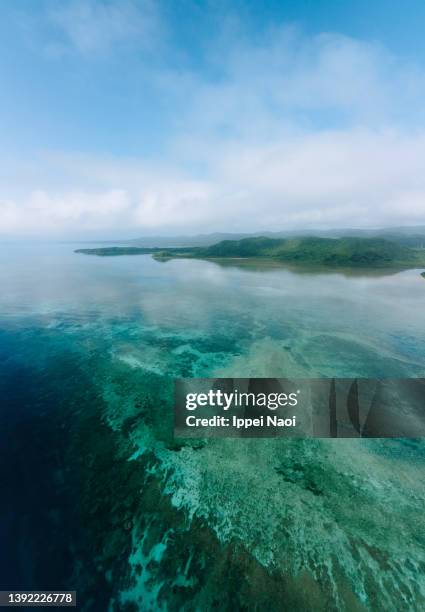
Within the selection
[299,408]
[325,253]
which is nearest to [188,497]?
[299,408]

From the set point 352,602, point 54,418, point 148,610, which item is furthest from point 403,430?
point 54,418

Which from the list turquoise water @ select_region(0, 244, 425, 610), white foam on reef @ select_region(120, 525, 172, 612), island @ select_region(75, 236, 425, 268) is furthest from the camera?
island @ select_region(75, 236, 425, 268)

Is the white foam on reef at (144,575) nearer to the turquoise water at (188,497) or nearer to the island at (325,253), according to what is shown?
the turquoise water at (188,497)

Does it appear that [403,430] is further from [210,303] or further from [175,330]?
[210,303]

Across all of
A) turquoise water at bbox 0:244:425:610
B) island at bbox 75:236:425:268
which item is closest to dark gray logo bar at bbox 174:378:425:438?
turquoise water at bbox 0:244:425:610

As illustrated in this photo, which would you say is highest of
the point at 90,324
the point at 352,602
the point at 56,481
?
the point at 90,324

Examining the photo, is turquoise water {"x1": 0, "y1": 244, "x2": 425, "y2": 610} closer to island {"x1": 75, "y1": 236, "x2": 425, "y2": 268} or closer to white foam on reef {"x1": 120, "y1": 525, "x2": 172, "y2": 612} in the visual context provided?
white foam on reef {"x1": 120, "y1": 525, "x2": 172, "y2": 612}

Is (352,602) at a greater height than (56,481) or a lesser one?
lesser

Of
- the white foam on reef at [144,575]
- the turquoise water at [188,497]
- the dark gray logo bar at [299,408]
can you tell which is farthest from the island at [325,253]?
the white foam on reef at [144,575]

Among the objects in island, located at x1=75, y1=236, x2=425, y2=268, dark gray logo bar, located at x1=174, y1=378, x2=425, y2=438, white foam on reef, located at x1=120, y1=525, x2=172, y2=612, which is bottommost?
white foam on reef, located at x1=120, y1=525, x2=172, y2=612
